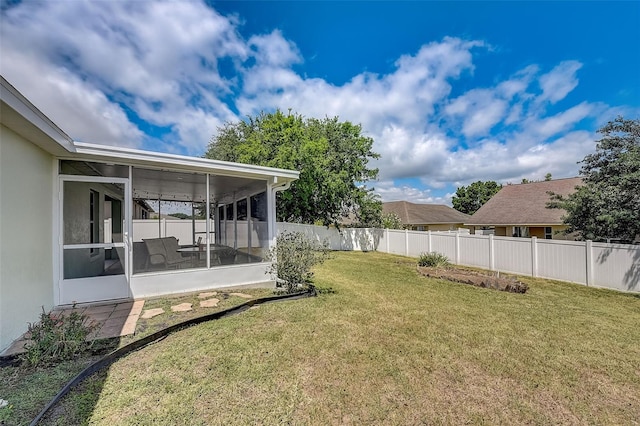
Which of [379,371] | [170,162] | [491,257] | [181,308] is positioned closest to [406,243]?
[491,257]

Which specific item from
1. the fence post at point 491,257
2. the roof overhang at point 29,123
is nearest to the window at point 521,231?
the fence post at point 491,257

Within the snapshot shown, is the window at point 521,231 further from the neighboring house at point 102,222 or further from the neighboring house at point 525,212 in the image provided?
the neighboring house at point 102,222

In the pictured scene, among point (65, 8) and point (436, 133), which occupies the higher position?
point (436, 133)

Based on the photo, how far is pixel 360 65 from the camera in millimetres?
13461

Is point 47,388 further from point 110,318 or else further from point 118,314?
point 118,314

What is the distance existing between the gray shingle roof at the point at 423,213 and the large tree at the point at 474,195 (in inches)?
579

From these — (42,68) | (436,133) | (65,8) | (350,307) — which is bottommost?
(350,307)

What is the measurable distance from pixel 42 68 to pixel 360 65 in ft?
36.9

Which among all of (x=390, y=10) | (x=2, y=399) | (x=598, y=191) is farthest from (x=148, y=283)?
(x=598, y=191)

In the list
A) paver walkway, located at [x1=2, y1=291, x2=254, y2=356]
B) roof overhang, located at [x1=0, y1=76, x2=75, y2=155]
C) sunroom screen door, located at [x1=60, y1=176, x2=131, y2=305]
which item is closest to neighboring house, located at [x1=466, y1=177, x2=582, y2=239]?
paver walkway, located at [x1=2, y1=291, x2=254, y2=356]

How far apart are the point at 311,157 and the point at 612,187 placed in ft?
40.2

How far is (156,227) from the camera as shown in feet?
28.8

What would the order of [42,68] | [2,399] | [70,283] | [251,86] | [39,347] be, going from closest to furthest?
1. [2,399]
2. [39,347]
3. [70,283]
4. [42,68]
5. [251,86]

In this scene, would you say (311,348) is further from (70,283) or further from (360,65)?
(360,65)
